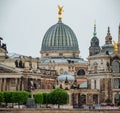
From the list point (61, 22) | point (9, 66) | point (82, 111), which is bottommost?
point (82, 111)

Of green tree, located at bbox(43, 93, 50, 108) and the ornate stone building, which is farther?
the ornate stone building

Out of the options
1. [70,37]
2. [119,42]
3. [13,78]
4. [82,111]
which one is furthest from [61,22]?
[82,111]

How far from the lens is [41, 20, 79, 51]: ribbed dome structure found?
18838 centimetres

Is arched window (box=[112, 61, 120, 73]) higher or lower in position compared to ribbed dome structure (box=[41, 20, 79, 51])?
lower

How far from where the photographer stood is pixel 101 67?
158 m

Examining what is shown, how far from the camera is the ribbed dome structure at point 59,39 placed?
18838 centimetres

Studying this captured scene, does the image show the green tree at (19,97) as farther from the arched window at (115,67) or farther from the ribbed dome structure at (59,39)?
the ribbed dome structure at (59,39)

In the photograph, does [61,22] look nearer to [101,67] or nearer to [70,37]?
[70,37]

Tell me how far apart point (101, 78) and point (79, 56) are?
118 feet

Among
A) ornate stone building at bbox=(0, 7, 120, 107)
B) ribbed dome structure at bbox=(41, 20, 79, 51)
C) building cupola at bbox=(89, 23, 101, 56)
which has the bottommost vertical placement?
ornate stone building at bbox=(0, 7, 120, 107)

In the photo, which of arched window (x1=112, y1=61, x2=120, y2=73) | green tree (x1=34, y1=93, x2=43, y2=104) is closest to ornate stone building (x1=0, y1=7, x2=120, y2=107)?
arched window (x1=112, y1=61, x2=120, y2=73)

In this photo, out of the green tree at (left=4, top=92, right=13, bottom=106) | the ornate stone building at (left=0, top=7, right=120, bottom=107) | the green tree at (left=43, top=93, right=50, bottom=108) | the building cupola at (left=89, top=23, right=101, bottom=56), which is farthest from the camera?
the building cupola at (left=89, top=23, right=101, bottom=56)

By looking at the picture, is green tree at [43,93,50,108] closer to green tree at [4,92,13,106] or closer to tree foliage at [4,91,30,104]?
tree foliage at [4,91,30,104]

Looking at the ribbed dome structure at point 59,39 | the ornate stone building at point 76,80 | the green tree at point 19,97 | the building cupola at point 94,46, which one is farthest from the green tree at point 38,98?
the ribbed dome structure at point 59,39
